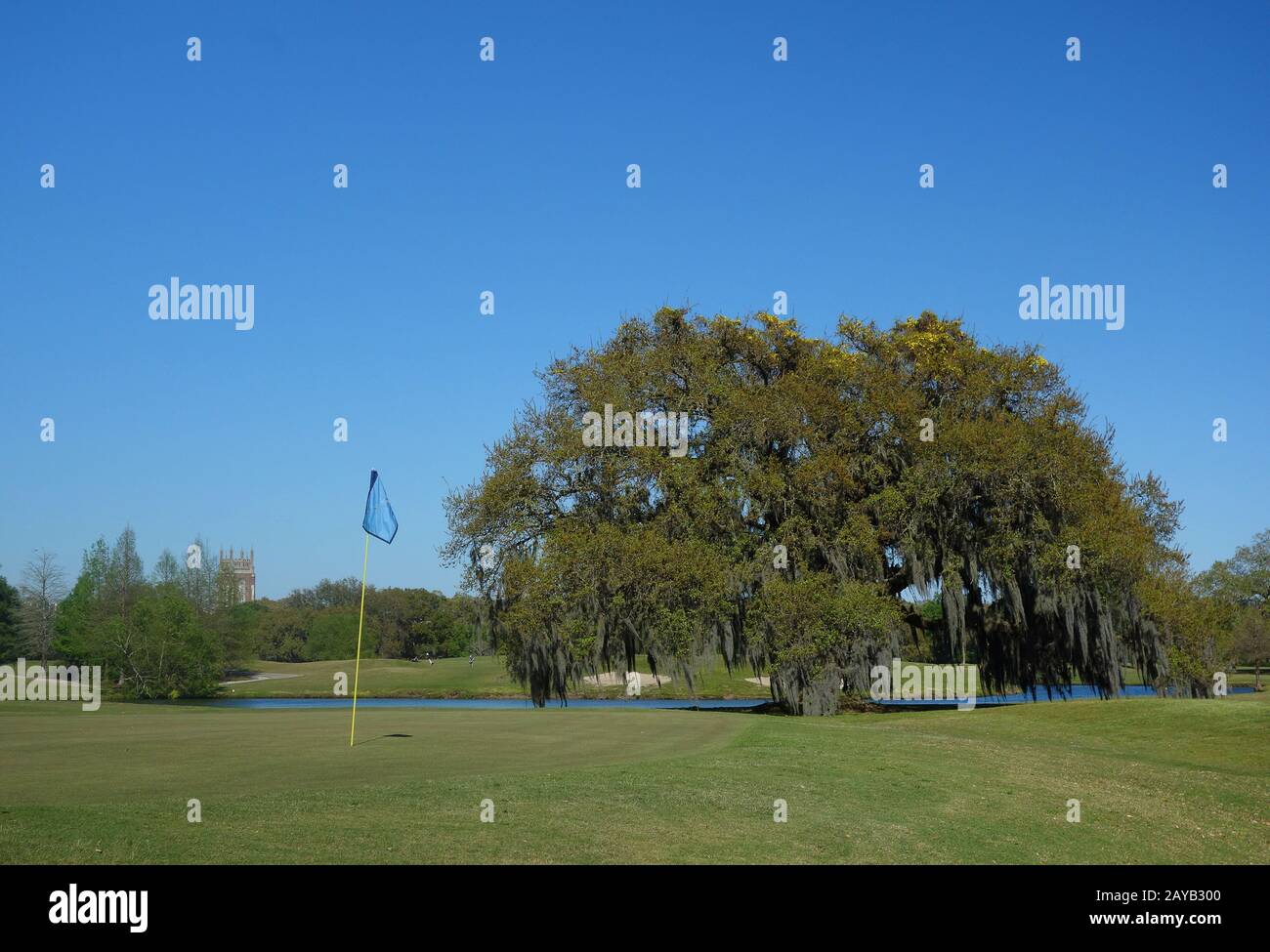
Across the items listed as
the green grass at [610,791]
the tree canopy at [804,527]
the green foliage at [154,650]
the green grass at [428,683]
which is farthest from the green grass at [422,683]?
the green grass at [610,791]

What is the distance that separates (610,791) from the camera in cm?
1516

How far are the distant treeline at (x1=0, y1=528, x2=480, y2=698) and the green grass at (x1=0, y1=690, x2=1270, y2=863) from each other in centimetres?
1780

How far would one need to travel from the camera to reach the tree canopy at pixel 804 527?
117ft

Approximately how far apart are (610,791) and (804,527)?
22771 mm

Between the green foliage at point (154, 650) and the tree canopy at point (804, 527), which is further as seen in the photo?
the green foliage at point (154, 650)

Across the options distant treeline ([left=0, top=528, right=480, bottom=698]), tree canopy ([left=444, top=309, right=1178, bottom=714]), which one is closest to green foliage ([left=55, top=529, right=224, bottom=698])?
distant treeline ([left=0, top=528, right=480, bottom=698])

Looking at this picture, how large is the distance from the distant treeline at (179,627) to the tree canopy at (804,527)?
429cm

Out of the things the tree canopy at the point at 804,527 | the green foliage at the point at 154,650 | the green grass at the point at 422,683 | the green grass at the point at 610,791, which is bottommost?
the green grass at the point at 422,683

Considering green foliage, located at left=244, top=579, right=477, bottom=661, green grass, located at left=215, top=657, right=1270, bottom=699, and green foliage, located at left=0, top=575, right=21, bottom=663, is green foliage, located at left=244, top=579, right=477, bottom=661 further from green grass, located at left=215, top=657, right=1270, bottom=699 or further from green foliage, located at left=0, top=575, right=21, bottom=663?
green foliage, located at left=0, top=575, right=21, bottom=663

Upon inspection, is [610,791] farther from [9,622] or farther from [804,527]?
[9,622]

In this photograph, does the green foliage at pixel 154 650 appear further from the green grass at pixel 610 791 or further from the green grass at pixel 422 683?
the green grass at pixel 610 791

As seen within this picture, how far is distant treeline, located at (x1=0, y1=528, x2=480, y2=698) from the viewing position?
7969 cm
